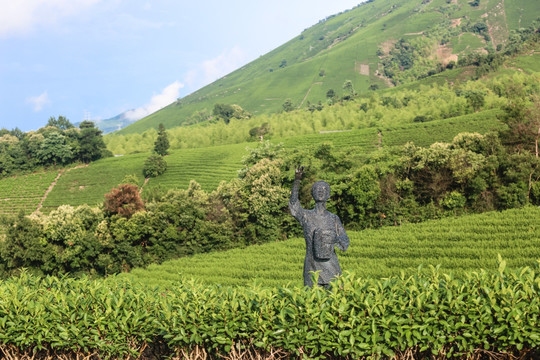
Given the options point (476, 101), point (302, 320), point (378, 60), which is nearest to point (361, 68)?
point (378, 60)

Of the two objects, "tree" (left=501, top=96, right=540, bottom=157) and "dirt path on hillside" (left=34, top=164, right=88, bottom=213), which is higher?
"dirt path on hillside" (left=34, top=164, right=88, bottom=213)

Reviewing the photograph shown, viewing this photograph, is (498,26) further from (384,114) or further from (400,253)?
(400,253)

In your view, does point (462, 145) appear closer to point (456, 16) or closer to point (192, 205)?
point (192, 205)

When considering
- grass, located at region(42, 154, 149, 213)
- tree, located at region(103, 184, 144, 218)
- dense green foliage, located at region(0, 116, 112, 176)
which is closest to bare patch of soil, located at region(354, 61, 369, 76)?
grass, located at region(42, 154, 149, 213)

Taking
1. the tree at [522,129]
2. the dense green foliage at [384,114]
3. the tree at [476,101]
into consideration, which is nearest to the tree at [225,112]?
the dense green foliage at [384,114]

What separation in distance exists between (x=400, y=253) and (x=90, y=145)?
2634 inches

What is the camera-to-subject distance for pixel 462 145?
30422mm

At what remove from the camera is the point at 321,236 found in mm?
6418

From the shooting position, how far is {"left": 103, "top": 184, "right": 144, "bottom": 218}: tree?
3019 centimetres

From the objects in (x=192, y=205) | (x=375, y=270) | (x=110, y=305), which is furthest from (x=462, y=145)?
(x=110, y=305)

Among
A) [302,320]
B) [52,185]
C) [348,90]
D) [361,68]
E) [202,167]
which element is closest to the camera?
[302,320]

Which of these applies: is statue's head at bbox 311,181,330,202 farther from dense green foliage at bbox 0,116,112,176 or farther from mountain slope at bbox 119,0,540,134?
mountain slope at bbox 119,0,540,134

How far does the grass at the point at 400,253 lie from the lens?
1967 cm

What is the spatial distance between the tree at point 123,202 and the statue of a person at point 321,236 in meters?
26.2
